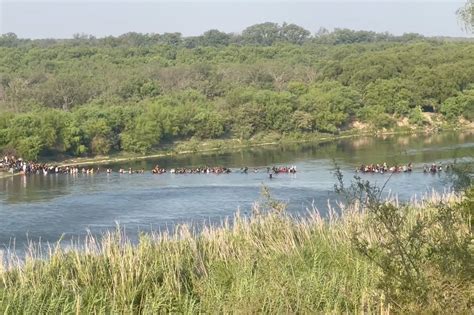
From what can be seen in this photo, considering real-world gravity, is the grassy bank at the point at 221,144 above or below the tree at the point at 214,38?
below

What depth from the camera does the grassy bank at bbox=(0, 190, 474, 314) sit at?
318 inches

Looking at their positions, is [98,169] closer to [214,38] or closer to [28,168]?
[28,168]

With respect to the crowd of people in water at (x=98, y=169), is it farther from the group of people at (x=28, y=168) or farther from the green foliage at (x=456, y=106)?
the green foliage at (x=456, y=106)

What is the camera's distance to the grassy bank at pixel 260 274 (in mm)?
8078

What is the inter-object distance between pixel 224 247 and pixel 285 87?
72787 millimetres

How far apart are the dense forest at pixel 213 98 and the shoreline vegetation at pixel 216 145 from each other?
3.49 ft

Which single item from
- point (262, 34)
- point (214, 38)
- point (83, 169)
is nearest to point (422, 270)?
point (83, 169)

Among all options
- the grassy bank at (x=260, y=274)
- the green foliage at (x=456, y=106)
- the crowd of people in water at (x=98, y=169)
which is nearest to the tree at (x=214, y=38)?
the green foliage at (x=456, y=106)

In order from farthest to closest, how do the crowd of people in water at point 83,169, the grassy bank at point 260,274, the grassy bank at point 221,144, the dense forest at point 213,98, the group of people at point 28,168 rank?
the dense forest at point 213,98
the grassy bank at point 221,144
the group of people at point 28,168
the crowd of people in water at point 83,169
the grassy bank at point 260,274

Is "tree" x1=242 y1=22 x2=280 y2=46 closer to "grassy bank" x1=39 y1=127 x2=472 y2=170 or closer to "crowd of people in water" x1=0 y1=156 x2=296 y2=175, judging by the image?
"grassy bank" x1=39 y1=127 x2=472 y2=170

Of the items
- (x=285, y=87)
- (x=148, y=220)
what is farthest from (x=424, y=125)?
(x=148, y=220)

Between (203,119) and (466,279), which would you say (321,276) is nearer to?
(466,279)

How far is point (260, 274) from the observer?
1118 cm

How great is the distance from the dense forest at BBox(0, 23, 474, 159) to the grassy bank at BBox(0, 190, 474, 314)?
145 feet
